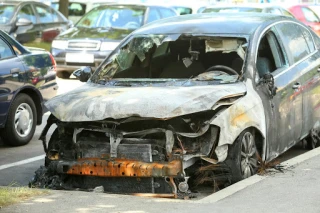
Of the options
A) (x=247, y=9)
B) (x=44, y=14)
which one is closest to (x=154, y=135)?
(x=247, y=9)

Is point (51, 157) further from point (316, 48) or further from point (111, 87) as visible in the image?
point (316, 48)

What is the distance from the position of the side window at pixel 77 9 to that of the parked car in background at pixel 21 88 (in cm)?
2097

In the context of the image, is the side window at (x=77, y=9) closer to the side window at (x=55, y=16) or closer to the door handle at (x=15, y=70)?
the side window at (x=55, y=16)

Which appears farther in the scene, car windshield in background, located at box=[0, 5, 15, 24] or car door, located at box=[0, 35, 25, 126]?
car windshield in background, located at box=[0, 5, 15, 24]

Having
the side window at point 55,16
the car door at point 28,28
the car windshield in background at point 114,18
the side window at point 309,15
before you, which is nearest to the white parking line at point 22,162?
the car windshield in background at point 114,18

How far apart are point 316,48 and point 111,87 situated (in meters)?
3.04

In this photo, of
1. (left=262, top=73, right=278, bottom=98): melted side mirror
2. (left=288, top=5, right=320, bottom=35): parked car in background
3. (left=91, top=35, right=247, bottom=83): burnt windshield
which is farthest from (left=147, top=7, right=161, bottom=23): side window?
(left=262, top=73, right=278, bottom=98): melted side mirror

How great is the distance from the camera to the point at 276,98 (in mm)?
9141

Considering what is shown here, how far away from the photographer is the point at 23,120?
11562 millimetres

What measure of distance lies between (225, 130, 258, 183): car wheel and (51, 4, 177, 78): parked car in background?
413 inches

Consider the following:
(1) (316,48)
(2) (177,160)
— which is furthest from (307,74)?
(2) (177,160)

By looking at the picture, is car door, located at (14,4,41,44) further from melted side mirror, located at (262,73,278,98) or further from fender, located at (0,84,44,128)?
melted side mirror, located at (262,73,278,98)

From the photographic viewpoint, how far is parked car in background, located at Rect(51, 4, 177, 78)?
19.0m

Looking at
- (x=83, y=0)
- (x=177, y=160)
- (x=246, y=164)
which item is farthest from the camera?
(x=83, y=0)
